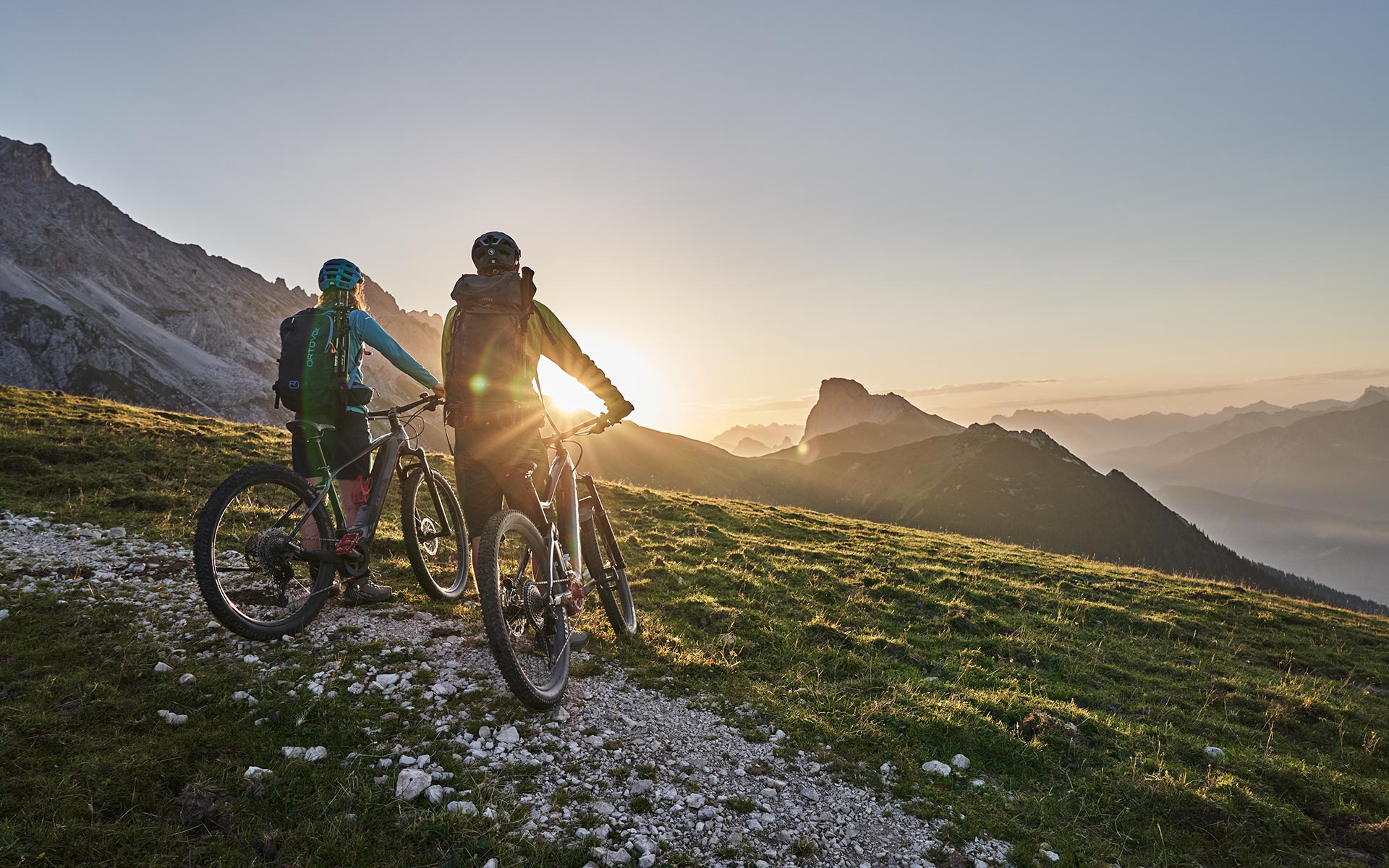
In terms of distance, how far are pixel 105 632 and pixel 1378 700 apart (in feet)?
62.7

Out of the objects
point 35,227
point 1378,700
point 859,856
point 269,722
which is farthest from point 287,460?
point 35,227

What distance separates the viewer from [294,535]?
6.02m

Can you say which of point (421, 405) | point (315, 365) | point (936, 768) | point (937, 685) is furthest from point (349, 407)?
point (937, 685)

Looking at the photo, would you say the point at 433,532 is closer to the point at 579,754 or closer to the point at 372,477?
the point at 372,477

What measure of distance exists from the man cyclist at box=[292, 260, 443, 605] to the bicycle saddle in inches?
1.2

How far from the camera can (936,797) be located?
5.41m

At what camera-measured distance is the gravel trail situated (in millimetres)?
4293

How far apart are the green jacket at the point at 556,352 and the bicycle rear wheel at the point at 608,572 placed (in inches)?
68.2

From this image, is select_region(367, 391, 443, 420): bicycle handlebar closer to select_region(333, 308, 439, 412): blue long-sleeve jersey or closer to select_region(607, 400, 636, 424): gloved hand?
select_region(333, 308, 439, 412): blue long-sleeve jersey

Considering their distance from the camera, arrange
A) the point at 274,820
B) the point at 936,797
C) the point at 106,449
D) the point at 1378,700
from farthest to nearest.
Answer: the point at 106,449
the point at 1378,700
the point at 936,797
the point at 274,820

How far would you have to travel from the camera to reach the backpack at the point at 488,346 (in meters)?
5.78

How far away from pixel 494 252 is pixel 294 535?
11.9 ft

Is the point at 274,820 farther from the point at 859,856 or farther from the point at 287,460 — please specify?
Result: the point at 287,460

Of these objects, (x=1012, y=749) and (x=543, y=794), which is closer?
(x=543, y=794)
